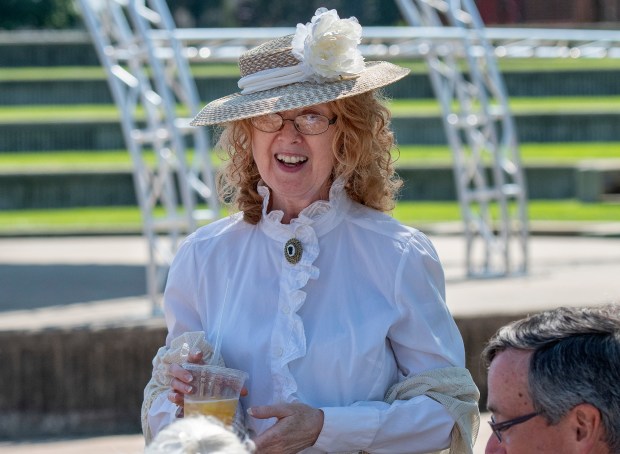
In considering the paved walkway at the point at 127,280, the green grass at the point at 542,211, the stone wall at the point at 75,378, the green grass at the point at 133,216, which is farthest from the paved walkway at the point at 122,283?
the green grass at the point at 542,211

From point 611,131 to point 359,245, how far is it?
15.6 meters

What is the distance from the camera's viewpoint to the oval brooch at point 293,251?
2996 mm

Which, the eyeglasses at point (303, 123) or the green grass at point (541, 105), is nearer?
the eyeglasses at point (303, 123)

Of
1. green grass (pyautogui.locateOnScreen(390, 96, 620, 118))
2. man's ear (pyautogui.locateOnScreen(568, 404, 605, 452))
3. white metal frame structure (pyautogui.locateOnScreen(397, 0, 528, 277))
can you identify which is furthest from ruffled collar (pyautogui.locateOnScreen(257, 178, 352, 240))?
green grass (pyautogui.locateOnScreen(390, 96, 620, 118))

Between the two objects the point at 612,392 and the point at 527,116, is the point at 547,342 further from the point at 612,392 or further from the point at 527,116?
the point at 527,116

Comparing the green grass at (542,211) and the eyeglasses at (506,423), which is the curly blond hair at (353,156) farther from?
the green grass at (542,211)

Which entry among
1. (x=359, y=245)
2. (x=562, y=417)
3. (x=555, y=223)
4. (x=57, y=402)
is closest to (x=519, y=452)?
(x=562, y=417)

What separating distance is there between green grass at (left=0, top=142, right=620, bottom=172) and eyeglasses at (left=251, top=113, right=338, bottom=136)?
12.6 meters

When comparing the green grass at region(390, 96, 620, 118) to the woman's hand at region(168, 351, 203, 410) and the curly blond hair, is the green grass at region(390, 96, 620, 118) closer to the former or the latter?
the curly blond hair

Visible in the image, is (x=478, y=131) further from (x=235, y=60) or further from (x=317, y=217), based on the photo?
(x=317, y=217)

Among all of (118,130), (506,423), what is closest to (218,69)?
(118,130)

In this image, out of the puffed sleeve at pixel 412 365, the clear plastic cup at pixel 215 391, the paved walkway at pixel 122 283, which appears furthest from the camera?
the paved walkway at pixel 122 283

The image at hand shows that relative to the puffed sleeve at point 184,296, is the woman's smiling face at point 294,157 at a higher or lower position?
higher

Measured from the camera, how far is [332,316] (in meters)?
2.95
